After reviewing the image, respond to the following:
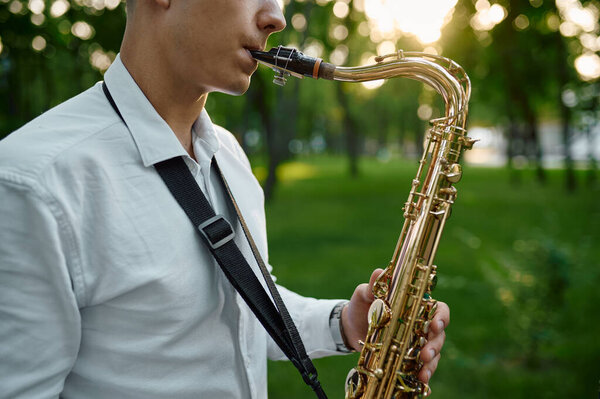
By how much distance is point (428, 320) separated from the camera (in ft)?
6.08

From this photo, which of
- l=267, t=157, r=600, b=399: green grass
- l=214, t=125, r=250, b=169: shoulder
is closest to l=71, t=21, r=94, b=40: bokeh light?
l=267, t=157, r=600, b=399: green grass

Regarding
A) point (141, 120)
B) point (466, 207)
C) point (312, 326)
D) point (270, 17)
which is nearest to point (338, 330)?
point (312, 326)

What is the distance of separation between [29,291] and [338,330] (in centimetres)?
118

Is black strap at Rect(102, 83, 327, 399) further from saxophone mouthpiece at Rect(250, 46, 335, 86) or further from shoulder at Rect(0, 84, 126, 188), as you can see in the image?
saxophone mouthpiece at Rect(250, 46, 335, 86)

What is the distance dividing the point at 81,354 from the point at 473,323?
561cm

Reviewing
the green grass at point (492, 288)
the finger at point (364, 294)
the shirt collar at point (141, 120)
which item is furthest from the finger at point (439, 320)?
the green grass at point (492, 288)

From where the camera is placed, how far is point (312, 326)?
6.81 feet

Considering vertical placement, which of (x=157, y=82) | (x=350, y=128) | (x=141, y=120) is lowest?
(x=141, y=120)

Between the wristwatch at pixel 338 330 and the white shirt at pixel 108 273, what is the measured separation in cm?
40

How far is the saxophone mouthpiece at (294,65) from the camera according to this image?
5.74 feet

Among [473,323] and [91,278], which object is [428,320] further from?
[473,323]

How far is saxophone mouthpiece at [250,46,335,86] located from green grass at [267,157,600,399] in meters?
3.43

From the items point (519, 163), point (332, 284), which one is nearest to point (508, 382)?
point (332, 284)

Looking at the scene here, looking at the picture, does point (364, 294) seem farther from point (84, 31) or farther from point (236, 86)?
point (84, 31)
